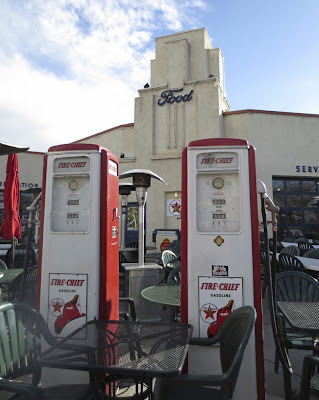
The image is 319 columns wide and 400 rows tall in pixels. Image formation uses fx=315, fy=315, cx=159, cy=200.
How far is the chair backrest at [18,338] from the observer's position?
78.6 inches

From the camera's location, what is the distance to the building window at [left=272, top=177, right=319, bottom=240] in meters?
13.8

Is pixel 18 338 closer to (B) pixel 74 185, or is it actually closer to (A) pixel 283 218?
(B) pixel 74 185

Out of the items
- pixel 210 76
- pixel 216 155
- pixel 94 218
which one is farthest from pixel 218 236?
pixel 210 76

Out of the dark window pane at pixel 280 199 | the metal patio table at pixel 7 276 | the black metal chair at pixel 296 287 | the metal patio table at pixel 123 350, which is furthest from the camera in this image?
the dark window pane at pixel 280 199

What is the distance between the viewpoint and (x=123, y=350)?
223 cm

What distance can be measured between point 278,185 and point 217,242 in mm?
12194

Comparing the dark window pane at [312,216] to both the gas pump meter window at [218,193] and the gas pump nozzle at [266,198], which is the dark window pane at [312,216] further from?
the gas pump meter window at [218,193]

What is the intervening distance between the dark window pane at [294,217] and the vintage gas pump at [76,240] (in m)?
A: 12.6

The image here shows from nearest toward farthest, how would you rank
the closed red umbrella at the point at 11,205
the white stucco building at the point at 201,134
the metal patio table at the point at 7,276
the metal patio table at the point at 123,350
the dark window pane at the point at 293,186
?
the metal patio table at the point at 123,350
the metal patio table at the point at 7,276
the closed red umbrella at the point at 11,205
the white stucco building at the point at 201,134
the dark window pane at the point at 293,186

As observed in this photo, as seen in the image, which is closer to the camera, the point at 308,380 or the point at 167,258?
the point at 308,380

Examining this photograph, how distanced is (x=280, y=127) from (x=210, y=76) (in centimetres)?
378

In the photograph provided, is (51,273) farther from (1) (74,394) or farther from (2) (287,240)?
(2) (287,240)

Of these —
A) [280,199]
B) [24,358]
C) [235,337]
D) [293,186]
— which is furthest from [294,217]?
[24,358]

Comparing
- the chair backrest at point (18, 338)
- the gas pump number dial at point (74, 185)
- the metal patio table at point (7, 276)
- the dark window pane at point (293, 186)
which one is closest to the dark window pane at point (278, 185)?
the dark window pane at point (293, 186)
